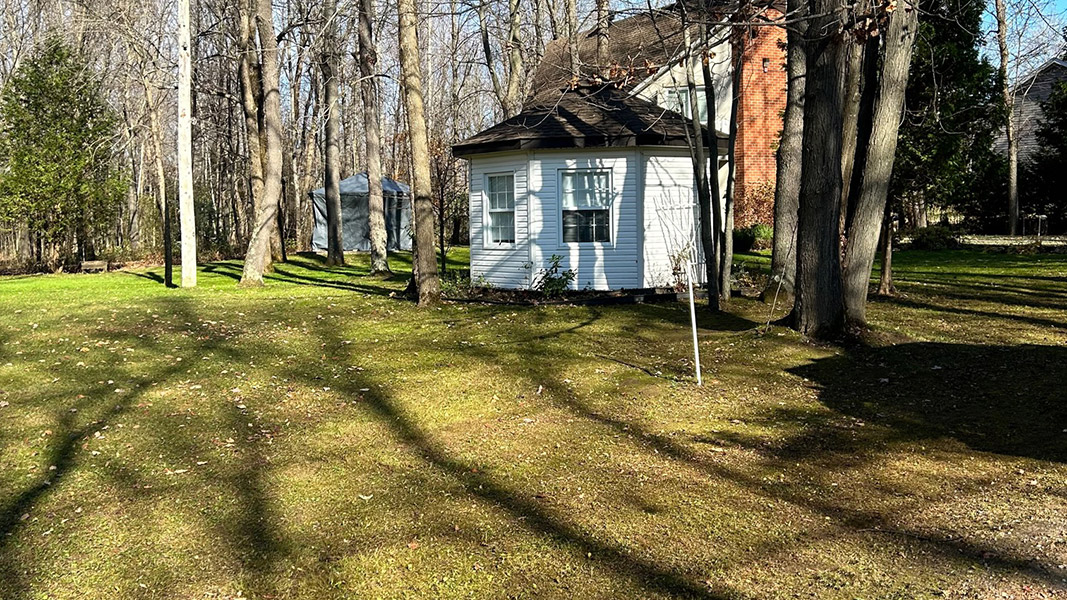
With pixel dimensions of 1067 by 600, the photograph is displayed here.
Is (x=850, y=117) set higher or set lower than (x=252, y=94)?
lower

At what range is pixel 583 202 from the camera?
1491 centimetres

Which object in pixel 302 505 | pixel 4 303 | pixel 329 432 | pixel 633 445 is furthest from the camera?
pixel 4 303

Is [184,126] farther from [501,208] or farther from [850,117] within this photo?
[850,117]

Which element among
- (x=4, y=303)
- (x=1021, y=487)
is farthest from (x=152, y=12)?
(x=1021, y=487)

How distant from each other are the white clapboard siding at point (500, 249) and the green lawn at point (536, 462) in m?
4.13

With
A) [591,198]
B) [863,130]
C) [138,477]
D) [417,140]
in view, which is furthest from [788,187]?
[138,477]

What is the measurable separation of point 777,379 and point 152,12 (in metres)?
25.0

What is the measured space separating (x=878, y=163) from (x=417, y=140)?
22.3 feet

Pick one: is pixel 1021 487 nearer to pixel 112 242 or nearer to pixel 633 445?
pixel 633 445

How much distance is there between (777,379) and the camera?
8062mm

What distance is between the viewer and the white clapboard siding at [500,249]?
14984 mm

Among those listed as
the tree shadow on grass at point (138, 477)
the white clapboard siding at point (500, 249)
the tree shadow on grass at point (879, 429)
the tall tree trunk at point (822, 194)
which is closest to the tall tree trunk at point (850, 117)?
the tall tree trunk at point (822, 194)

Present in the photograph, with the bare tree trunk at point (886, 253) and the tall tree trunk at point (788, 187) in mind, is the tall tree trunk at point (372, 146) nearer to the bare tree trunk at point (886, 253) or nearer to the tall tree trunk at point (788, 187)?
the tall tree trunk at point (788, 187)

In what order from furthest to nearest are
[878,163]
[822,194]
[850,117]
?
1. [850,117]
2. [878,163]
3. [822,194]
